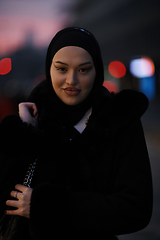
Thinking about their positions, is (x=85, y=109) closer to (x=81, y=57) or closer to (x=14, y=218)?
(x=81, y=57)

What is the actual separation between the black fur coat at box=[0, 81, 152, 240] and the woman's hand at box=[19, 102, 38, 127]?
8 centimetres

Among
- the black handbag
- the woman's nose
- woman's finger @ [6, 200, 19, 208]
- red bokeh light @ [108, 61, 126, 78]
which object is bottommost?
the black handbag

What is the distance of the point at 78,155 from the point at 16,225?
1.53ft

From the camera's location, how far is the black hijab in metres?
1.40

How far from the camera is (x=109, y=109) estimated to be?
137 centimetres

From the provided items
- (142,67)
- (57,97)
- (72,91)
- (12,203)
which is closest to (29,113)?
(57,97)

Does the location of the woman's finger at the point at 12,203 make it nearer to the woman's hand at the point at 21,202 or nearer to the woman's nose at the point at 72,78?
the woman's hand at the point at 21,202

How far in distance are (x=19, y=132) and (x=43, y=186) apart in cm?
32

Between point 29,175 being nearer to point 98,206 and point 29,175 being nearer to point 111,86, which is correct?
point 98,206

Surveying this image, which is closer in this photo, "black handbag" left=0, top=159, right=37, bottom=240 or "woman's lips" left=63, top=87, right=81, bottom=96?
"black handbag" left=0, top=159, right=37, bottom=240

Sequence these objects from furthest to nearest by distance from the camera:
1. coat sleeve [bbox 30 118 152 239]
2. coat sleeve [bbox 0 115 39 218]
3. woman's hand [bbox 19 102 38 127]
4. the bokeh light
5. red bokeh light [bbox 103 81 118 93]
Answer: the bokeh light < red bokeh light [bbox 103 81 118 93] < woman's hand [bbox 19 102 38 127] < coat sleeve [bbox 0 115 39 218] < coat sleeve [bbox 30 118 152 239]

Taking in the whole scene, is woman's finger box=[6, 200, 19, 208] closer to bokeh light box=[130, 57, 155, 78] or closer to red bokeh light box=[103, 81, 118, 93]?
red bokeh light box=[103, 81, 118, 93]

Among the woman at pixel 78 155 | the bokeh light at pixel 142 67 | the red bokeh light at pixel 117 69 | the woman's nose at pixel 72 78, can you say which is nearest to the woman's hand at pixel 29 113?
the woman at pixel 78 155

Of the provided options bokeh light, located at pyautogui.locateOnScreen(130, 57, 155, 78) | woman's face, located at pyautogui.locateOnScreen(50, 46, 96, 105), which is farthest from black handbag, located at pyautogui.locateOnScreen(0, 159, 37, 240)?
bokeh light, located at pyautogui.locateOnScreen(130, 57, 155, 78)
